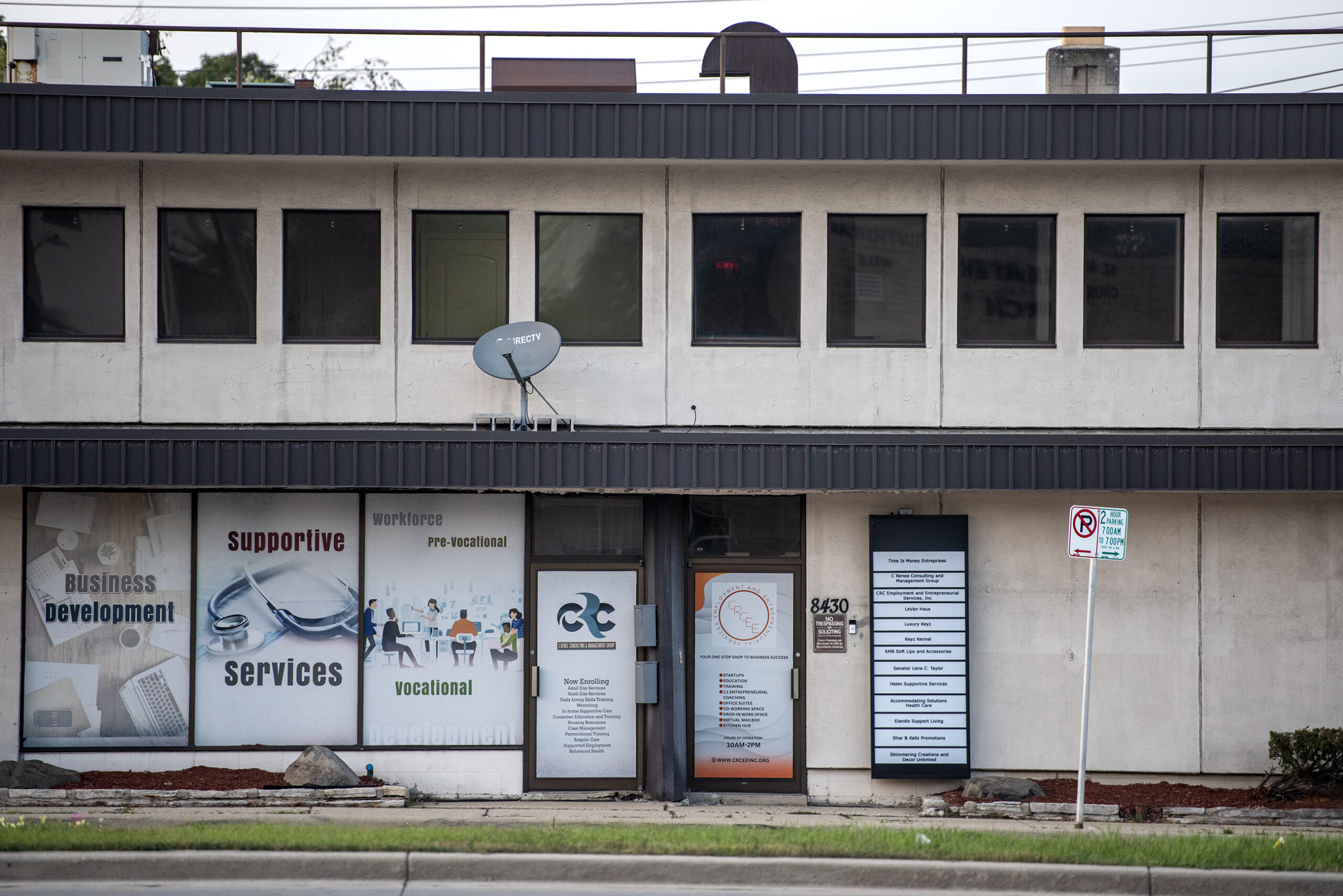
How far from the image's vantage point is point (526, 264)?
12.9 meters

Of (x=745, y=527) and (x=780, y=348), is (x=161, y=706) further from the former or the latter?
(x=780, y=348)

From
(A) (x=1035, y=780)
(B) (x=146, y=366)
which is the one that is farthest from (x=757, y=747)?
(B) (x=146, y=366)

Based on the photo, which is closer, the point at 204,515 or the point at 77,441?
the point at 77,441

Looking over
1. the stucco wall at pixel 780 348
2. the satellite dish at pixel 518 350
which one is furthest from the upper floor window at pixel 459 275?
the satellite dish at pixel 518 350

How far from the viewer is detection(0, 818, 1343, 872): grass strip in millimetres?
9070

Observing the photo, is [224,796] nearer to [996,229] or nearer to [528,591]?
[528,591]

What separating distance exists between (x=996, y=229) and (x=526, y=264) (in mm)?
5182

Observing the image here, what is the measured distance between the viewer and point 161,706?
41.8 ft

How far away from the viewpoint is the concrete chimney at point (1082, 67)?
44.4 ft

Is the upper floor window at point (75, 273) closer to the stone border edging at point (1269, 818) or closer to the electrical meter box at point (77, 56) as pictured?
the electrical meter box at point (77, 56)

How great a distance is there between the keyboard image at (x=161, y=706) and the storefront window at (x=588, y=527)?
419cm

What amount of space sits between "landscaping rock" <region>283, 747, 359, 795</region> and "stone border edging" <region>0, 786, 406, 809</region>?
74 mm

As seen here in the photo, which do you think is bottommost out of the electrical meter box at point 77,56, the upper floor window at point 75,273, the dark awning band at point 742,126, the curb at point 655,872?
the curb at point 655,872

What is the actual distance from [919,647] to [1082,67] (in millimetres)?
6890
